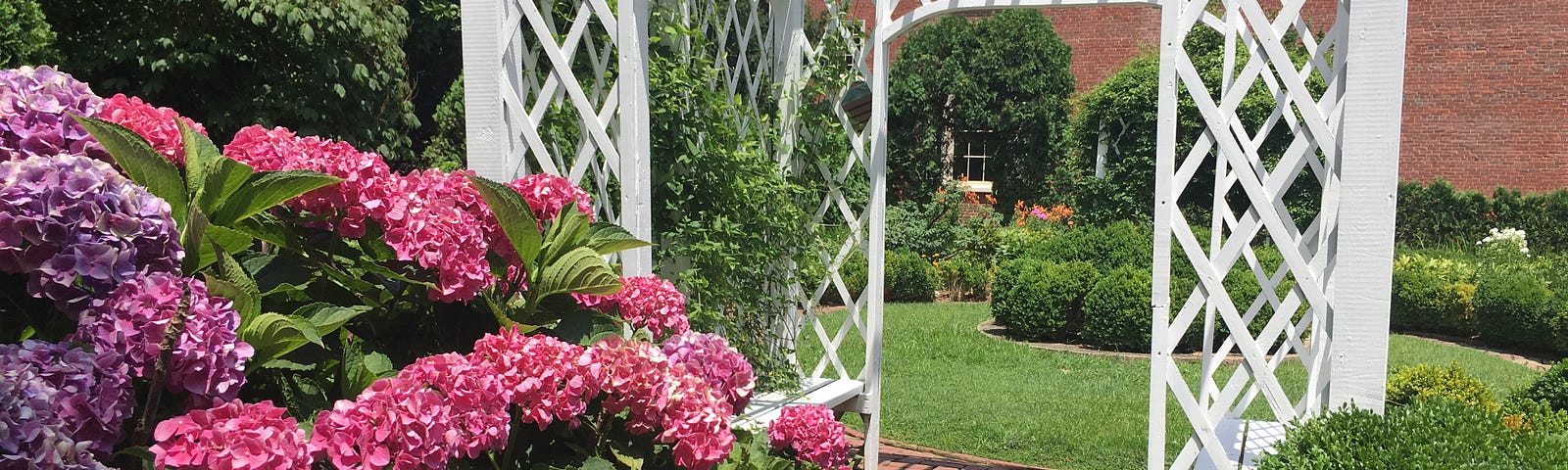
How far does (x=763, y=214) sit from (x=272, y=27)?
15.0 ft

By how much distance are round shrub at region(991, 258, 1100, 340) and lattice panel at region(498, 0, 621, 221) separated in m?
5.97

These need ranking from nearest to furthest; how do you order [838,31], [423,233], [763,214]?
[423,233] → [763,214] → [838,31]

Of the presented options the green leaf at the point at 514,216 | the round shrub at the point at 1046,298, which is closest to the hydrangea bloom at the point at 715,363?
the green leaf at the point at 514,216

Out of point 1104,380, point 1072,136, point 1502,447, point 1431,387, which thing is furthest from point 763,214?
point 1072,136

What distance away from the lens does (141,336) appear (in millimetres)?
984

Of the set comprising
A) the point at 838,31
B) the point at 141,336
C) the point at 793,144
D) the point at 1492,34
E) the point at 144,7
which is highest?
the point at 1492,34

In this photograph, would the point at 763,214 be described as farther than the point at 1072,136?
No

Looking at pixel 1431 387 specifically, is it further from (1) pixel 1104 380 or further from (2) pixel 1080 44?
(2) pixel 1080 44

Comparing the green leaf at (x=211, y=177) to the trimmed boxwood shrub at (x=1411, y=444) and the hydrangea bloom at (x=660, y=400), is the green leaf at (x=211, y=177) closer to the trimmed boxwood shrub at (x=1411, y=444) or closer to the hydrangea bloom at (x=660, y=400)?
the hydrangea bloom at (x=660, y=400)

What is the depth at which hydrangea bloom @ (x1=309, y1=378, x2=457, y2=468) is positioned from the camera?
1056mm

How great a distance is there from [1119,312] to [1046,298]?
61 cm

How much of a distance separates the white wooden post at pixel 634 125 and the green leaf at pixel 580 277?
3.61ft

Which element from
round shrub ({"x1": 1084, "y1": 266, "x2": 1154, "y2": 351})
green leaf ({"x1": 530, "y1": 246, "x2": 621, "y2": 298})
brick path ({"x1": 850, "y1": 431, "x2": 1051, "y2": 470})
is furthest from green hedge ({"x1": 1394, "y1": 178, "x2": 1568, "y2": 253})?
green leaf ({"x1": 530, "y1": 246, "x2": 621, "y2": 298})

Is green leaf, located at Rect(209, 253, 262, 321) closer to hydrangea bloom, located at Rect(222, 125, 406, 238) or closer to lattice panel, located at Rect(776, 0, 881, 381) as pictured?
hydrangea bloom, located at Rect(222, 125, 406, 238)
